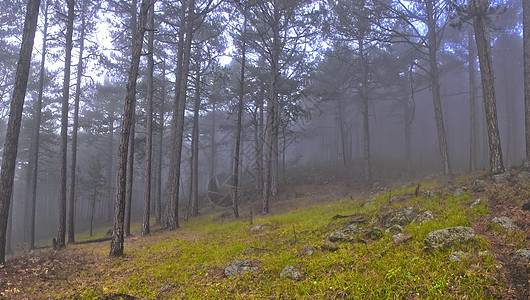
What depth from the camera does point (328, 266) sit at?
5156 mm

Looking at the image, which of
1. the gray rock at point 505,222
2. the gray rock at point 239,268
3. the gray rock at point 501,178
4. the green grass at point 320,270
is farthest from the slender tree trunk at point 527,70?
the gray rock at point 239,268

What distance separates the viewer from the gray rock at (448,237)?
15.8 ft

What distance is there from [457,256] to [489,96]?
8.84m

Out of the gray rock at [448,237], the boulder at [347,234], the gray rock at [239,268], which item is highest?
the gray rock at [448,237]

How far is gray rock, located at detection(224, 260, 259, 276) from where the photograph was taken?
18.5 ft

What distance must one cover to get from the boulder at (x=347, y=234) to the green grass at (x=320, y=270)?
0.35 meters

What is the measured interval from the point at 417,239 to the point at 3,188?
34.5 feet

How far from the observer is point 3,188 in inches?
310

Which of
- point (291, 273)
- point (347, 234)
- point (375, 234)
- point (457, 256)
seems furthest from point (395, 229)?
point (291, 273)

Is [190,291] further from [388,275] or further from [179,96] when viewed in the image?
[179,96]

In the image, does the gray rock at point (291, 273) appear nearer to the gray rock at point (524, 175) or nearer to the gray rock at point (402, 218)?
the gray rock at point (402, 218)

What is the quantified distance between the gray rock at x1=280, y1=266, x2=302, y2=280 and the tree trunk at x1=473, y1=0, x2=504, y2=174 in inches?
339

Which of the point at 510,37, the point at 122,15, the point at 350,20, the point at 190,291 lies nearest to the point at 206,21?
the point at 122,15

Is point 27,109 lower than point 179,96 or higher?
higher
